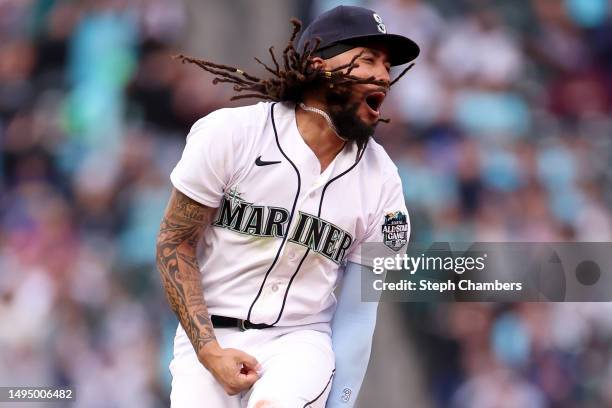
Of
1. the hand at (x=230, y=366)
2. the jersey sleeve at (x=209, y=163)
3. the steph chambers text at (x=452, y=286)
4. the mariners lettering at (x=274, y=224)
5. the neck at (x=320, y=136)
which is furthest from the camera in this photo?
the steph chambers text at (x=452, y=286)

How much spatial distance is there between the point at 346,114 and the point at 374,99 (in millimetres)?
108

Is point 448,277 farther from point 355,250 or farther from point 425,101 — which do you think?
point 355,250

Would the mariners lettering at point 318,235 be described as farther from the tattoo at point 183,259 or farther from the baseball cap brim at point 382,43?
the baseball cap brim at point 382,43

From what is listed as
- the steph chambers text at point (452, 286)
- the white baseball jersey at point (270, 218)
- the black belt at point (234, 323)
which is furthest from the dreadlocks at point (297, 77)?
the steph chambers text at point (452, 286)

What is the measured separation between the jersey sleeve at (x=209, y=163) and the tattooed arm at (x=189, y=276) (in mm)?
44

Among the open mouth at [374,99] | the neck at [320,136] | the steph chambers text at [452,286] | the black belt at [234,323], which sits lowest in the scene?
the black belt at [234,323]

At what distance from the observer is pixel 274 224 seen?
9.57 ft

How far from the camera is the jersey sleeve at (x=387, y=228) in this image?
304cm

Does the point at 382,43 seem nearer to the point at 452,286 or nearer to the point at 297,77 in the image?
the point at 297,77

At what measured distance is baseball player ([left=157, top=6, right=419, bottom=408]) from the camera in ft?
9.29

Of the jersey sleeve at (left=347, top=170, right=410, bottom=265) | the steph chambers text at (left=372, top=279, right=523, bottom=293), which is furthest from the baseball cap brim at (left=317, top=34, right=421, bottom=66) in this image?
the steph chambers text at (left=372, top=279, right=523, bottom=293)

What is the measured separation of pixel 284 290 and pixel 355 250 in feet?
0.99

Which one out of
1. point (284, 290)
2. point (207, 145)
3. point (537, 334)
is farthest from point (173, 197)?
point (537, 334)

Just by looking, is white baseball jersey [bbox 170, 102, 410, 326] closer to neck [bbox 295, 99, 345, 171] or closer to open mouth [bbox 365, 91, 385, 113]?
neck [bbox 295, 99, 345, 171]
